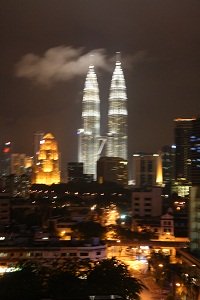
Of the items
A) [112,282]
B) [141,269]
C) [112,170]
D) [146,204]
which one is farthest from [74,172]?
[112,282]

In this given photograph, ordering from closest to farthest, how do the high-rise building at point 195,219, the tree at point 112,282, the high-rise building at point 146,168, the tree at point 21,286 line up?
the tree at point 21,286
the tree at point 112,282
the high-rise building at point 195,219
the high-rise building at point 146,168

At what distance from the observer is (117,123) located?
22859 millimetres

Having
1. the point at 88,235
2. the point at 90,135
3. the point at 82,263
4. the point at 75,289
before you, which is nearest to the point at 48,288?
the point at 75,289

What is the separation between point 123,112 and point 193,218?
1742cm

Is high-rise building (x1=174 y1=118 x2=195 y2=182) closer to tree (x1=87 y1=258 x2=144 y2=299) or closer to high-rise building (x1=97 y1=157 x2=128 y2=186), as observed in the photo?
high-rise building (x1=97 y1=157 x2=128 y2=186)

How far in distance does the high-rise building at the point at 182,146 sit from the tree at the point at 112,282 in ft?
48.9

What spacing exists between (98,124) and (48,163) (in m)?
5.57

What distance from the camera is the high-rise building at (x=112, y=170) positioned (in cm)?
1997

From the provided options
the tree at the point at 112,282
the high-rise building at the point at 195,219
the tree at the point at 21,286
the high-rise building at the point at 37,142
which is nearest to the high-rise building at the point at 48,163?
the high-rise building at the point at 37,142

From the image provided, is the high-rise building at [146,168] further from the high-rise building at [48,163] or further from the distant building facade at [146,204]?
the distant building facade at [146,204]

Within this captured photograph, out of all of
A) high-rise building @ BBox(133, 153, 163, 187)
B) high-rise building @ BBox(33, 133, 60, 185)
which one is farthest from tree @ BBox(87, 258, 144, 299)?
high-rise building @ BBox(133, 153, 163, 187)

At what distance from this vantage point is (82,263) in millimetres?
5074

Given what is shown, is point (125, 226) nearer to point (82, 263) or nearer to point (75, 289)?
point (82, 263)

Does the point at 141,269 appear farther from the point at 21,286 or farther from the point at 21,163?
the point at 21,163
